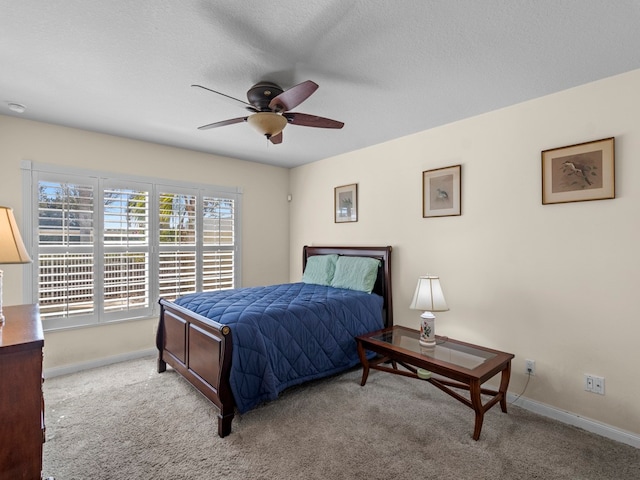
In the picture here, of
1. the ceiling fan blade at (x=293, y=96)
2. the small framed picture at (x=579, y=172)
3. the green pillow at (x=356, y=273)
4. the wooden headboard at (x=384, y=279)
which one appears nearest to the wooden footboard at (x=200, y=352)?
the ceiling fan blade at (x=293, y=96)

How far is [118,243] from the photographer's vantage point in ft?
11.7

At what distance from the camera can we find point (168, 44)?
6.25 feet

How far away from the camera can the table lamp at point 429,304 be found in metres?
2.72

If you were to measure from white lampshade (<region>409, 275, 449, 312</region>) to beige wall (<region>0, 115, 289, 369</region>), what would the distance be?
2638mm

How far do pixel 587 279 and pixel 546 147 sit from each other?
1036 mm

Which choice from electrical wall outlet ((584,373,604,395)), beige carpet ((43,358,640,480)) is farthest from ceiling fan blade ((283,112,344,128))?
electrical wall outlet ((584,373,604,395))

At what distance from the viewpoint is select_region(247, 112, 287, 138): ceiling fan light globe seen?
7.33 feet

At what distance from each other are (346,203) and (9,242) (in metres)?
3.21

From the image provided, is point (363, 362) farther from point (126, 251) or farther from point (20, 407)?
point (126, 251)

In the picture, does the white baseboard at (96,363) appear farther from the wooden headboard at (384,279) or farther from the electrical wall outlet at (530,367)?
the electrical wall outlet at (530,367)

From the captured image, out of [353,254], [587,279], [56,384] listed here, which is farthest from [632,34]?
[56,384]

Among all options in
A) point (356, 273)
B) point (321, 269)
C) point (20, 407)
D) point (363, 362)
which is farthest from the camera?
point (321, 269)

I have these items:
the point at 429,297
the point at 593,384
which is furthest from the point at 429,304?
the point at 593,384

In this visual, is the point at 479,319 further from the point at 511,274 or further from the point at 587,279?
the point at 587,279
